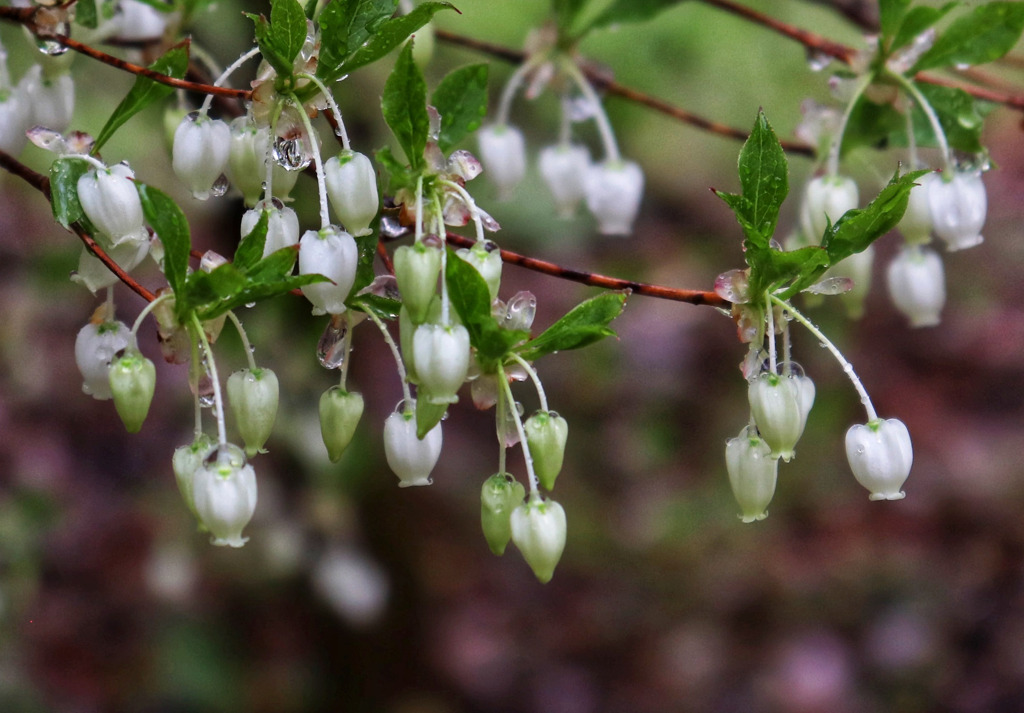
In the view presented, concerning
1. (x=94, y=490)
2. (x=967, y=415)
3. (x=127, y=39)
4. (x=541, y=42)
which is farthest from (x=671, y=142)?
(x=127, y=39)

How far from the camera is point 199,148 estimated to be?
0.92 m

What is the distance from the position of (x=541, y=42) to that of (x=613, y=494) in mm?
2216

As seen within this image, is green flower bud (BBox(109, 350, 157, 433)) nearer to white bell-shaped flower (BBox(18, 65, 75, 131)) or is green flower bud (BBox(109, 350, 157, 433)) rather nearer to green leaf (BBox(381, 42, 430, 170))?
green leaf (BBox(381, 42, 430, 170))

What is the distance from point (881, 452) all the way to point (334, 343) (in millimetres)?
513

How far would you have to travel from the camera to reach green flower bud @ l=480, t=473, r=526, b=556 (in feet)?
2.87

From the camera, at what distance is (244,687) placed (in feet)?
10.5

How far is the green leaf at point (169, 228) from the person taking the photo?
0.78m

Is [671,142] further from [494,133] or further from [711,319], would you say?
[494,133]

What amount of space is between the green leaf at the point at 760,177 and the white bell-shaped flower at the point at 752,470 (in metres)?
0.18

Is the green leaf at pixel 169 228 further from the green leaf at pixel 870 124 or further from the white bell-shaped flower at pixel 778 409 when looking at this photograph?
the green leaf at pixel 870 124

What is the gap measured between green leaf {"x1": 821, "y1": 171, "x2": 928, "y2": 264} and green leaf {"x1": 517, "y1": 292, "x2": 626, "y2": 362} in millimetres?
186

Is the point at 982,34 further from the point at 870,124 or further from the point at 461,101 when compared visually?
the point at 461,101

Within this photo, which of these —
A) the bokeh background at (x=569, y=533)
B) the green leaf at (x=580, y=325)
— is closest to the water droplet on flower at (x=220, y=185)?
the green leaf at (x=580, y=325)

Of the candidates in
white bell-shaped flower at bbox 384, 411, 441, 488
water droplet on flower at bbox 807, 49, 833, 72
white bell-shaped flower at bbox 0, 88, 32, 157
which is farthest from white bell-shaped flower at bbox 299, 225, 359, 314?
water droplet on flower at bbox 807, 49, 833, 72
